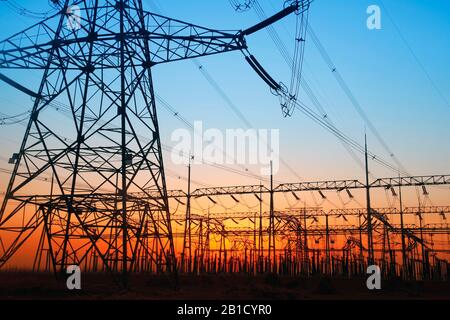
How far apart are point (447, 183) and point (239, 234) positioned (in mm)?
23537

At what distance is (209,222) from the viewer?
45.9 m

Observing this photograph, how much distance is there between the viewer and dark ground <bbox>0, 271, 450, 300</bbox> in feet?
50.9

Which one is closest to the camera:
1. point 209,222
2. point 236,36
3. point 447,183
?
point 236,36

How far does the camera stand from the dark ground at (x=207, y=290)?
1552cm

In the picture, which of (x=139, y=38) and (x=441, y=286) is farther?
(x=441, y=286)

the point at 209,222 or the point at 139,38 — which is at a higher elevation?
the point at 139,38

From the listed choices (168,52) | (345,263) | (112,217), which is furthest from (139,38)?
(345,263)

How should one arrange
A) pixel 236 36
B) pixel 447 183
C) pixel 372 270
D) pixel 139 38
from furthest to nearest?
pixel 447 183
pixel 372 270
pixel 139 38
pixel 236 36

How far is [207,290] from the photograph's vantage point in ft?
69.6

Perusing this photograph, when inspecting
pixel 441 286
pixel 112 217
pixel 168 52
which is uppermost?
pixel 168 52

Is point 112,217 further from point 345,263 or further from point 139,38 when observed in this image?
point 345,263

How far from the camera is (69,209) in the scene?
15.4 metres

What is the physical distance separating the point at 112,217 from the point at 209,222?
3058 cm
